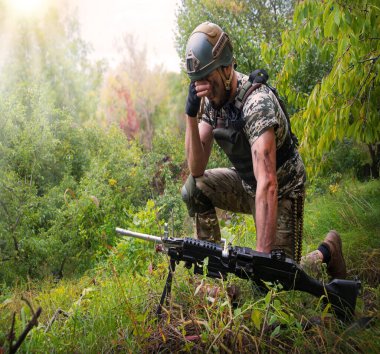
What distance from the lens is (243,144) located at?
3.32m

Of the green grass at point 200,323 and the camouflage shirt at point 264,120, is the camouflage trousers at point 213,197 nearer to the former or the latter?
the camouflage shirt at point 264,120

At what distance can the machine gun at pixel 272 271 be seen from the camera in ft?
8.21

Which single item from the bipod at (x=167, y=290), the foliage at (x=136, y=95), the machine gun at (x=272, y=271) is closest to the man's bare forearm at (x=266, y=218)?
the machine gun at (x=272, y=271)

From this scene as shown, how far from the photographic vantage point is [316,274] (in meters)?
3.34

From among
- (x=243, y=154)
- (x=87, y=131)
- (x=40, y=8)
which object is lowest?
(x=87, y=131)

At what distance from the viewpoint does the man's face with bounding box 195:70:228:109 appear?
127 inches

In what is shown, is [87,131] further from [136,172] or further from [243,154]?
[243,154]

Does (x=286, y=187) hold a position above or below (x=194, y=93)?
below

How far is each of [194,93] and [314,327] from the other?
177cm

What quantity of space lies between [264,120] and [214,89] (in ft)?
1.75

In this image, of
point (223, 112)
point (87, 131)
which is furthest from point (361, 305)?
point (87, 131)

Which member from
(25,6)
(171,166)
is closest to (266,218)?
(171,166)

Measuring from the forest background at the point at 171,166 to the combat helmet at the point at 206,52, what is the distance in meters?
0.77

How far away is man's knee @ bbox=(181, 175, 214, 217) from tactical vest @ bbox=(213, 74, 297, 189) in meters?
0.41
